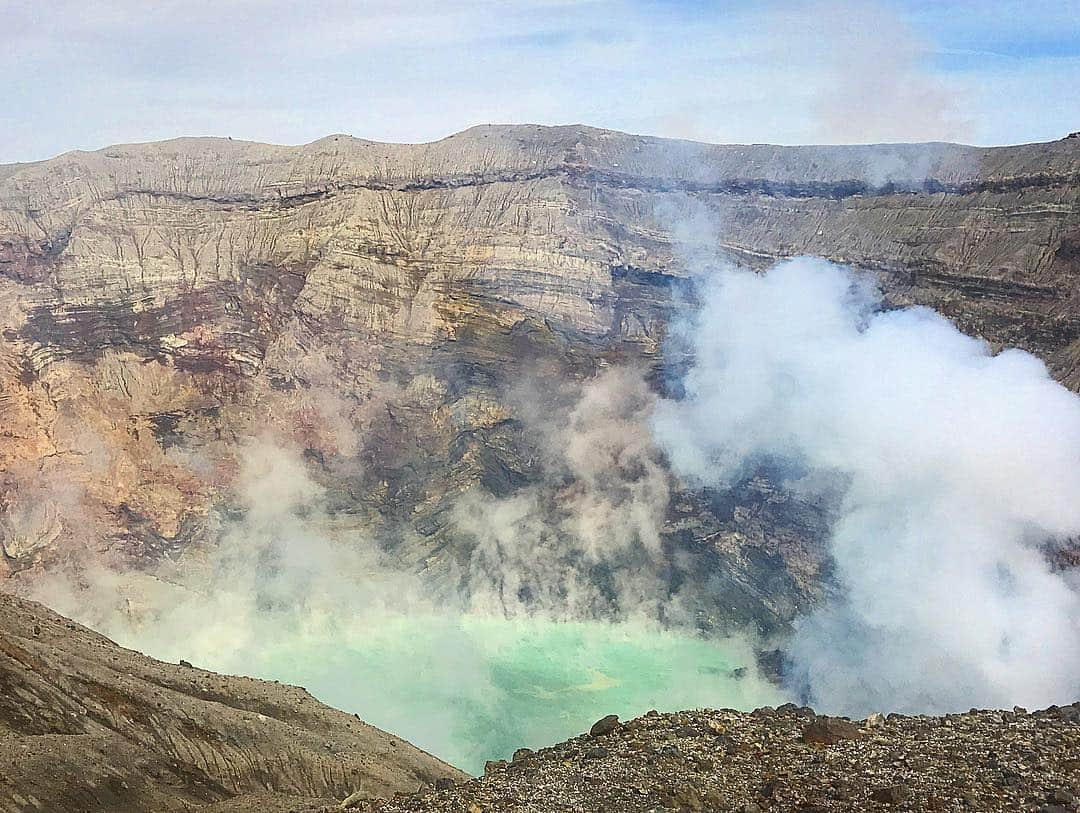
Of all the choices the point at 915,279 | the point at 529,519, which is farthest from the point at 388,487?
the point at 915,279

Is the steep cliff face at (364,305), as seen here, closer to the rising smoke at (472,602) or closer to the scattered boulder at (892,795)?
the rising smoke at (472,602)

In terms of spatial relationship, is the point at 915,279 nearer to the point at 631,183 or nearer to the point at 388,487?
the point at 631,183

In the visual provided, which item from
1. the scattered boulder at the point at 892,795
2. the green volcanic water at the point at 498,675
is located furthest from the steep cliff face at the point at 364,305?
the scattered boulder at the point at 892,795

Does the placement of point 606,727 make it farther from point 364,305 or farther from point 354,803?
point 364,305

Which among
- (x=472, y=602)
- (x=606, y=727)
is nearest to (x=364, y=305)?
(x=472, y=602)

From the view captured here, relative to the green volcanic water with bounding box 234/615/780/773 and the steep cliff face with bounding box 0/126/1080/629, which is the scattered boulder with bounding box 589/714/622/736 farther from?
the steep cliff face with bounding box 0/126/1080/629
